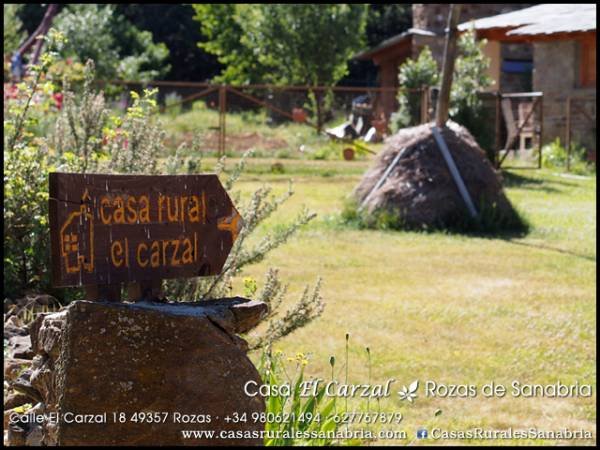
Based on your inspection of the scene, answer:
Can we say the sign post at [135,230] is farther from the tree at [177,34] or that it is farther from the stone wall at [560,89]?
the tree at [177,34]

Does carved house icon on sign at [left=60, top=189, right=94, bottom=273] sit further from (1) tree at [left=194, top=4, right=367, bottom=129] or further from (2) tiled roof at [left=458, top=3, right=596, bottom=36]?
(1) tree at [left=194, top=4, right=367, bottom=129]

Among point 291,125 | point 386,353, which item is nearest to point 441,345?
point 386,353

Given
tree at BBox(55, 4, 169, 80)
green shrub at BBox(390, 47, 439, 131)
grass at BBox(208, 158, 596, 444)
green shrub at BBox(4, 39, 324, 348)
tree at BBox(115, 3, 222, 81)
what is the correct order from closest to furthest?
green shrub at BBox(4, 39, 324, 348)
grass at BBox(208, 158, 596, 444)
green shrub at BBox(390, 47, 439, 131)
tree at BBox(55, 4, 169, 80)
tree at BBox(115, 3, 222, 81)

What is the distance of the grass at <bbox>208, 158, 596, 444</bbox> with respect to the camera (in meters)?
5.88

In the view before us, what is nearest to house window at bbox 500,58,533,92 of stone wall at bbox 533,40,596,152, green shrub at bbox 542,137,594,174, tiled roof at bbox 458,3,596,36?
tiled roof at bbox 458,3,596,36

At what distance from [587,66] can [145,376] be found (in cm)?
1948

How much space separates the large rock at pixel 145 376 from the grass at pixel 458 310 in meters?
1.94

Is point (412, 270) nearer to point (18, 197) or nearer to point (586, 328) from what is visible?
point (586, 328)

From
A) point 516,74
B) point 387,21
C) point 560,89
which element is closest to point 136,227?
point 560,89

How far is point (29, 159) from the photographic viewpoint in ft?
20.8

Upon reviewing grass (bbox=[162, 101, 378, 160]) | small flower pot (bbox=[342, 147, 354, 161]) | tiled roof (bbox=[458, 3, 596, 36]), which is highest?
tiled roof (bbox=[458, 3, 596, 36])

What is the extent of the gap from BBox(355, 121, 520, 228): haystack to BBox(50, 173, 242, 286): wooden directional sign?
839cm

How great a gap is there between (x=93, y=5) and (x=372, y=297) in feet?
96.8

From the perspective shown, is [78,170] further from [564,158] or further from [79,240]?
[564,158]
